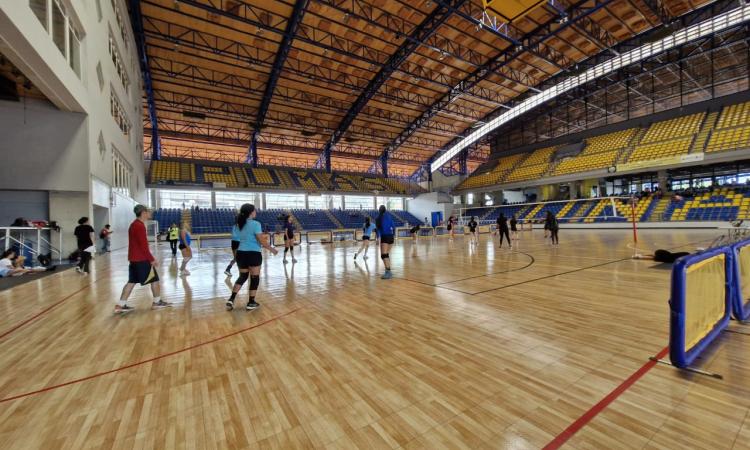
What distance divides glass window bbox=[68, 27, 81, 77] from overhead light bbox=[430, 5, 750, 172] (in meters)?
29.2

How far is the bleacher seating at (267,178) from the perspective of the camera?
27.3 metres

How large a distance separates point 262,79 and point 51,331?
22.2 metres

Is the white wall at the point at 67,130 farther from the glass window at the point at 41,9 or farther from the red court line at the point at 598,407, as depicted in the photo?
the red court line at the point at 598,407

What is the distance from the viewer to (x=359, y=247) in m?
15.6

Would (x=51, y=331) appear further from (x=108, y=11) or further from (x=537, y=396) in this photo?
(x=108, y=11)

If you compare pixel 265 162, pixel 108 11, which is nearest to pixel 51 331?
pixel 108 11

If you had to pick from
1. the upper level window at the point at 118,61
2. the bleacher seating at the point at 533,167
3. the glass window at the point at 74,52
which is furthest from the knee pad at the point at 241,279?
the bleacher seating at the point at 533,167

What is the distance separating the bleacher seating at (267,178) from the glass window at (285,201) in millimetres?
2201

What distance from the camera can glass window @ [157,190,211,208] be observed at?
2875 cm

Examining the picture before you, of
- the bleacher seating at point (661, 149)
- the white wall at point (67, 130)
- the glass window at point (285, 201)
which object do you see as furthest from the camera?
the glass window at point (285, 201)

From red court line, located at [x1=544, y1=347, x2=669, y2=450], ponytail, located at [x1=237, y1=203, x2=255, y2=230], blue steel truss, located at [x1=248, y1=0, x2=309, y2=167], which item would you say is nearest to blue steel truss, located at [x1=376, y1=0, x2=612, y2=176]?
blue steel truss, located at [x1=248, y1=0, x2=309, y2=167]

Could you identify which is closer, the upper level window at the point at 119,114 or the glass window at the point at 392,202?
the upper level window at the point at 119,114

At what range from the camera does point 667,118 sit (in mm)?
26078

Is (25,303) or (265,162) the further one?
(265,162)
